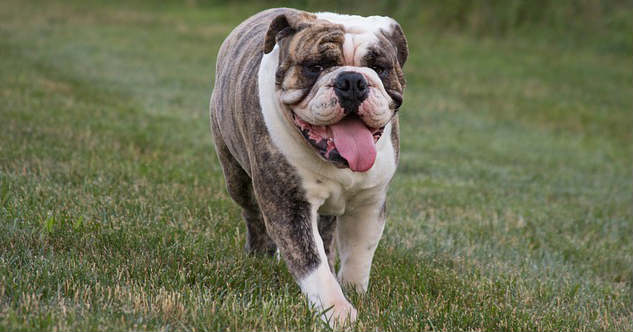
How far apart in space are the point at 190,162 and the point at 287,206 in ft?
13.5

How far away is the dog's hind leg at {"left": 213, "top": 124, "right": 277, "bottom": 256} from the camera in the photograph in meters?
5.11

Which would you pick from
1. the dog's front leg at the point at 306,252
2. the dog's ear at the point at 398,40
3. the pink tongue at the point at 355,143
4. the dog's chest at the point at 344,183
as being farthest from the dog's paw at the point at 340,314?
the dog's ear at the point at 398,40

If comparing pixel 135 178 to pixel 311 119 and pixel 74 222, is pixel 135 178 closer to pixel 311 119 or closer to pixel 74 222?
pixel 74 222

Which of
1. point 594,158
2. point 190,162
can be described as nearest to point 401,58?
point 190,162

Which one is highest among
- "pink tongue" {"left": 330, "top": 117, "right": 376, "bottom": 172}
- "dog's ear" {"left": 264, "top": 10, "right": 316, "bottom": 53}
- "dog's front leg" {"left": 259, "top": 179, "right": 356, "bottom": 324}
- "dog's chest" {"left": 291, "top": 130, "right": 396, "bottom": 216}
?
"dog's ear" {"left": 264, "top": 10, "right": 316, "bottom": 53}

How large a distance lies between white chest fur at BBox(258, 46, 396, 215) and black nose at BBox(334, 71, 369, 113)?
1.35ft

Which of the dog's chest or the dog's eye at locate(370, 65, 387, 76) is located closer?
the dog's eye at locate(370, 65, 387, 76)

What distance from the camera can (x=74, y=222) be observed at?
15.9ft

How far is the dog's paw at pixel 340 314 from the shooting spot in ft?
12.1

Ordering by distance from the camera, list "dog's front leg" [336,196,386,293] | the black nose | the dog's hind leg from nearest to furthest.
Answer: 1. the black nose
2. "dog's front leg" [336,196,386,293]
3. the dog's hind leg

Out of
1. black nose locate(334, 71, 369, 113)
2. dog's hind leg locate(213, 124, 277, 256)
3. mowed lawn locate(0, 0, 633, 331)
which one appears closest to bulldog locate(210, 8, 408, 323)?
black nose locate(334, 71, 369, 113)

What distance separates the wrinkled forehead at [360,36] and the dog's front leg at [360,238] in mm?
909

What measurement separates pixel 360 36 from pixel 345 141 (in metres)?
0.54

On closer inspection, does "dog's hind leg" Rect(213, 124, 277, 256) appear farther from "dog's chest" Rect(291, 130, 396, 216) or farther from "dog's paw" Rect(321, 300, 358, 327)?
"dog's paw" Rect(321, 300, 358, 327)
